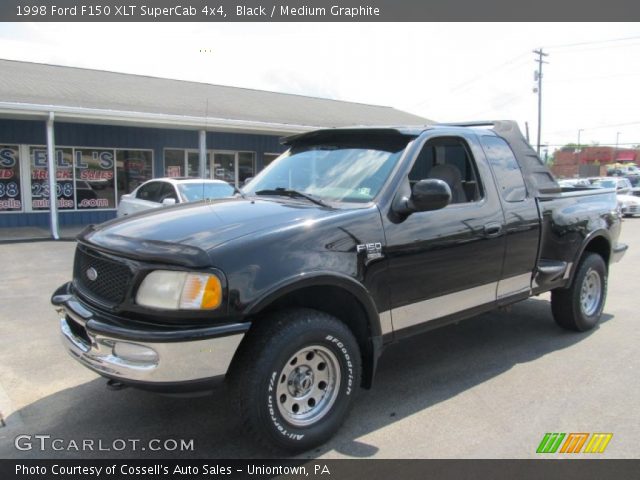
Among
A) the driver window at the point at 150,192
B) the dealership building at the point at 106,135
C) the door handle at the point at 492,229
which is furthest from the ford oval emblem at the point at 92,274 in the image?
the dealership building at the point at 106,135

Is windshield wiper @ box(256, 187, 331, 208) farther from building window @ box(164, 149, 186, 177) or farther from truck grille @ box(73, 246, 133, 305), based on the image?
building window @ box(164, 149, 186, 177)

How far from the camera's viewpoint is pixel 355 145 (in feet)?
13.7

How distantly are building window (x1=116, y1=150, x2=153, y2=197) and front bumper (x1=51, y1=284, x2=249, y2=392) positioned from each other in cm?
1600

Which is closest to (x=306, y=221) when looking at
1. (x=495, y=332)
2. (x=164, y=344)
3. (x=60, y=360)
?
(x=164, y=344)

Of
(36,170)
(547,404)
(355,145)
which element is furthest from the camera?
(36,170)

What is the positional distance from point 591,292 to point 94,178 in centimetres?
1566

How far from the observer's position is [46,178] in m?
16.3

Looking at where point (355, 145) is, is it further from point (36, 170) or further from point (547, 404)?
point (36, 170)

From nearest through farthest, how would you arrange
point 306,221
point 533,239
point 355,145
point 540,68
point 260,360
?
point 260,360
point 306,221
point 355,145
point 533,239
point 540,68

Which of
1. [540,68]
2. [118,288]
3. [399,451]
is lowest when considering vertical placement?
[399,451]

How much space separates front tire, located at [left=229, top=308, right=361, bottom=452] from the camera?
114 inches

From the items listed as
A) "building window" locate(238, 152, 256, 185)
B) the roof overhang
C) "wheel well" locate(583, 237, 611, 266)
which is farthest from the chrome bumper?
"building window" locate(238, 152, 256, 185)

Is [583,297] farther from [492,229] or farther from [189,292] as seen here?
[189,292]

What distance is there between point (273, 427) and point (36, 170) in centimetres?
1592
